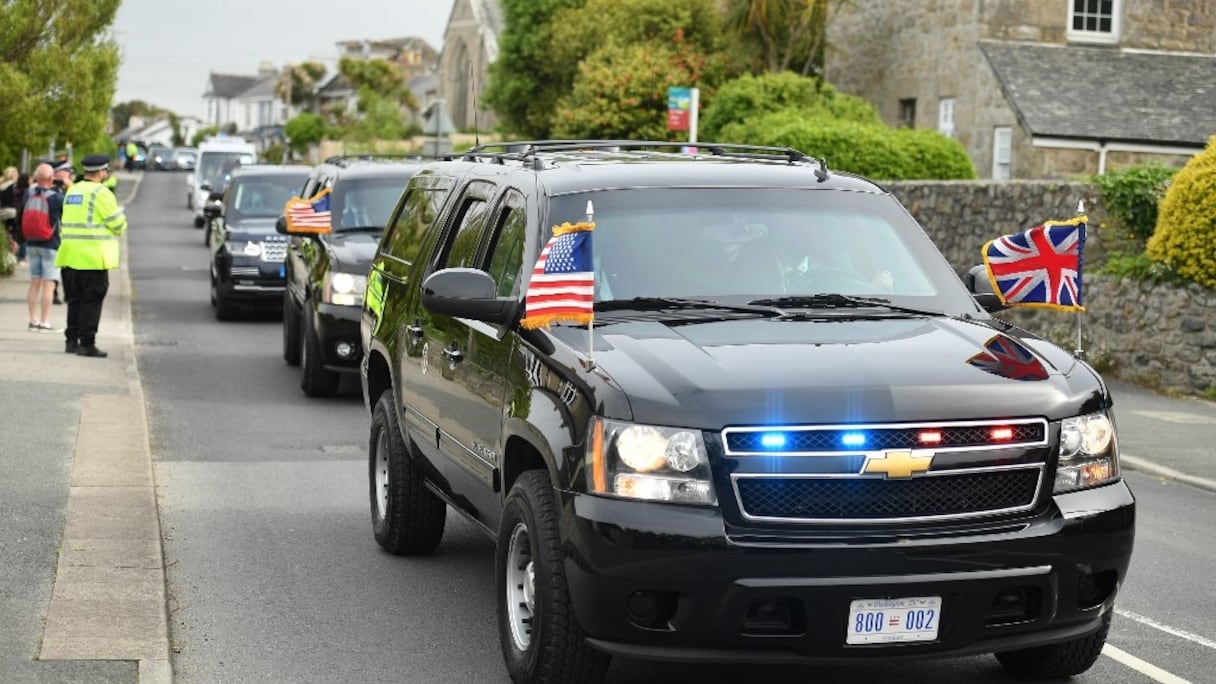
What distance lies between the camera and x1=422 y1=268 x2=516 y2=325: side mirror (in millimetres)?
6797

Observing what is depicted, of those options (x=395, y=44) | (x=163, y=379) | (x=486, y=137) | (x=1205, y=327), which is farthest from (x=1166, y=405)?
(x=395, y=44)

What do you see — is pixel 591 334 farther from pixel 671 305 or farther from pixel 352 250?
pixel 352 250

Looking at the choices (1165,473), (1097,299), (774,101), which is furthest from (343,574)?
(774,101)

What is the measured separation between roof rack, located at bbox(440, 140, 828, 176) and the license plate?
2799mm

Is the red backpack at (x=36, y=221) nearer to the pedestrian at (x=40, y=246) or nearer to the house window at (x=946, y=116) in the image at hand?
the pedestrian at (x=40, y=246)

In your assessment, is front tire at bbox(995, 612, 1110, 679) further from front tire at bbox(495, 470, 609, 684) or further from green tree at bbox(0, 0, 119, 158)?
green tree at bbox(0, 0, 119, 158)

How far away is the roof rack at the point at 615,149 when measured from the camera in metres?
8.27

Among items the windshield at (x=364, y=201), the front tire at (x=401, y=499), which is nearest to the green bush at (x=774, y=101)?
the windshield at (x=364, y=201)

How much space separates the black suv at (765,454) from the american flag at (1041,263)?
5.18ft

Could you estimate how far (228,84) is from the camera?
18150 centimetres

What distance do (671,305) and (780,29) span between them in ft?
114

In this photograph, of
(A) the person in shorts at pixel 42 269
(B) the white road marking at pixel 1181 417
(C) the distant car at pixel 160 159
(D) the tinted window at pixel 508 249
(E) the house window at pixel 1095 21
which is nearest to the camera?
(D) the tinted window at pixel 508 249

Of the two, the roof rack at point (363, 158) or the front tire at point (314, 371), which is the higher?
the roof rack at point (363, 158)

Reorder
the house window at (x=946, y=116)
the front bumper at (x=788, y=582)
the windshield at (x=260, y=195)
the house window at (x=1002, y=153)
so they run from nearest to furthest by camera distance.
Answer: the front bumper at (x=788, y=582)
the windshield at (x=260, y=195)
the house window at (x=1002, y=153)
the house window at (x=946, y=116)
